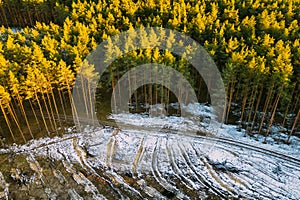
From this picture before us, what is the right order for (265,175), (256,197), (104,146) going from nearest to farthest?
1. (256,197)
2. (265,175)
3. (104,146)

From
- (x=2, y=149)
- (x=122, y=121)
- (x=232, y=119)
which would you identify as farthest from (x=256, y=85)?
(x=2, y=149)

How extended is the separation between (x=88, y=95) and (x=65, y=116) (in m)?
4.29

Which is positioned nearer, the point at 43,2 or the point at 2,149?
the point at 2,149

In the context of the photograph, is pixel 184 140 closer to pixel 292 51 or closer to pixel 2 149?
pixel 292 51

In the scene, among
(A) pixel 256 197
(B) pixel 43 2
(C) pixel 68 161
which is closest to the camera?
(A) pixel 256 197

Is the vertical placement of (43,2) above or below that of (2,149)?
above

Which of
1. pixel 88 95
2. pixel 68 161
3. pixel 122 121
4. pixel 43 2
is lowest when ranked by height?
pixel 68 161

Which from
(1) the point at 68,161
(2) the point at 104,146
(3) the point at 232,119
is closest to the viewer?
(1) the point at 68,161

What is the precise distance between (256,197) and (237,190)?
1815 mm

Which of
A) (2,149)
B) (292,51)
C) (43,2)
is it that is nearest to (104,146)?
(2,149)

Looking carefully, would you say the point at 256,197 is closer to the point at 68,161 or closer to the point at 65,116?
the point at 68,161

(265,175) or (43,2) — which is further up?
(43,2)

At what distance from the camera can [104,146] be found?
32.8 meters

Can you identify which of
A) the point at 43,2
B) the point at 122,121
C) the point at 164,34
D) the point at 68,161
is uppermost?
the point at 43,2
